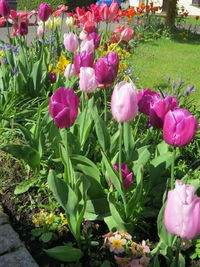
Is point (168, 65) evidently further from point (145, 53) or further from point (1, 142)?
point (1, 142)

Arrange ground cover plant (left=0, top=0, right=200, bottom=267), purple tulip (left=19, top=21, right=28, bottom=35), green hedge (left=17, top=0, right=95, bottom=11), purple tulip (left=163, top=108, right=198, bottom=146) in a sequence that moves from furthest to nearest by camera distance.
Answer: green hedge (left=17, top=0, right=95, bottom=11) → purple tulip (left=19, top=21, right=28, bottom=35) → ground cover plant (left=0, top=0, right=200, bottom=267) → purple tulip (left=163, top=108, right=198, bottom=146)

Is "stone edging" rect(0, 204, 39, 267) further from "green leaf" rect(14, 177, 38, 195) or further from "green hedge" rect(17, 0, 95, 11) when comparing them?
"green hedge" rect(17, 0, 95, 11)

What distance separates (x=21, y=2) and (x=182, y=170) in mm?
17972

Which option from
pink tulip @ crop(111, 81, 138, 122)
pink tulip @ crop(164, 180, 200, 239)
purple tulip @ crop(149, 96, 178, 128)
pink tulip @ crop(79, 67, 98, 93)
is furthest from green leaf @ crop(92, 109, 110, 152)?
pink tulip @ crop(164, 180, 200, 239)

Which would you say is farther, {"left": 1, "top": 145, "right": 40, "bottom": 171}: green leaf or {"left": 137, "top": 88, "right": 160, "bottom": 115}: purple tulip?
{"left": 1, "top": 145, "right": 40, "bottom": 171}: green leaf

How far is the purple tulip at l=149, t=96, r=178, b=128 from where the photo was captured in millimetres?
Result: 1608

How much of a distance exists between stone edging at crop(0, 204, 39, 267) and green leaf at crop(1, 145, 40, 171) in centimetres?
40

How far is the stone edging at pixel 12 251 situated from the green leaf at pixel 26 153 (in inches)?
15.9

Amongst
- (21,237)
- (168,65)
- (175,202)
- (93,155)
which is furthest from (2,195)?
(168,65)

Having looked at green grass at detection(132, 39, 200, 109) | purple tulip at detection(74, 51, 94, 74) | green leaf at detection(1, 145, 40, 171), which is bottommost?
green grass at detection(132, 39, 200, 109)

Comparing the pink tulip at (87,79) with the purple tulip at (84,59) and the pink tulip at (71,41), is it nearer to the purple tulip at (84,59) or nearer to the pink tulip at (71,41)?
the purple tulip at (84,59)

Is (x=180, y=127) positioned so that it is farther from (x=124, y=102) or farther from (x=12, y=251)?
(x=12, y=251)

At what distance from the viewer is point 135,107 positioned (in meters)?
1.47

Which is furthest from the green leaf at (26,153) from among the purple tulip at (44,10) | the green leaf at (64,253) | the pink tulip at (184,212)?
the purple tulip at (44,10)
